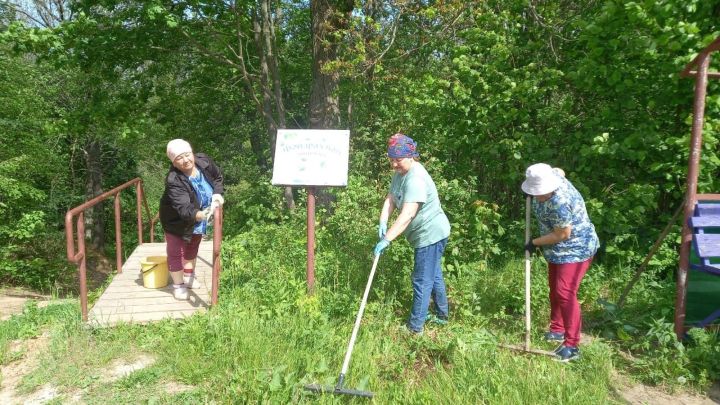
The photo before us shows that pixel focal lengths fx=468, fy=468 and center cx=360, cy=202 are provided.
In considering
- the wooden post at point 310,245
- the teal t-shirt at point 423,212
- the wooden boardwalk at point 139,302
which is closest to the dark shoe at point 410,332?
the teal t-shirt at point 423,212

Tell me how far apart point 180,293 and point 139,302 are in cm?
39

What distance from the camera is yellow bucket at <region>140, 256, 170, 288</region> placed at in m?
4.92

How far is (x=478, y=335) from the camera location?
3.78m

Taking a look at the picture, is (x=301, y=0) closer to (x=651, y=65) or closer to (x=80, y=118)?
(x=80, y=118)

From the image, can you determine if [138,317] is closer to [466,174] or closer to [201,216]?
[201,216]

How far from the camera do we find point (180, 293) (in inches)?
182

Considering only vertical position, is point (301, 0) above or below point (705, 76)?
above

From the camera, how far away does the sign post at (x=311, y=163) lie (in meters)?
4.34

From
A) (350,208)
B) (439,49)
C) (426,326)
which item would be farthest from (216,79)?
(426,326)

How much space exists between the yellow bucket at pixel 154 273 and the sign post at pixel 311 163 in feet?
5.45

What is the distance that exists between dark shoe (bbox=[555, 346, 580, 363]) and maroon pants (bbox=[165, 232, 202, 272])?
11.1 ft

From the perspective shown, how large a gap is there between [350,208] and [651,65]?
11.7 feet

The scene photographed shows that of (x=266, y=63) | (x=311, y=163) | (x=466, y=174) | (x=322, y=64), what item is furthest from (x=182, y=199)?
(x=266, y=63)

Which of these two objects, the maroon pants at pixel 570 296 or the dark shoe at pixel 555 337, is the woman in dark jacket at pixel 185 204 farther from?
the dark shoe at pixel 555 337
